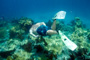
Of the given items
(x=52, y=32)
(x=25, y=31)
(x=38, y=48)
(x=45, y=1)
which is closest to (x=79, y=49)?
(x=52, y=32)

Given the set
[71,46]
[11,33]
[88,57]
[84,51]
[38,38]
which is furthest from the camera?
[11,33]

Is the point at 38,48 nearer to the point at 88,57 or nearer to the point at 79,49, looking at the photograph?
the point at 79,49

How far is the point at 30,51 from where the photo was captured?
5426 mm

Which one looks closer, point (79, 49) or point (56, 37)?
point (79, 49)

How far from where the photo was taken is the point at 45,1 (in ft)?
385

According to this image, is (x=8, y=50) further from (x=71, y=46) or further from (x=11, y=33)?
(x=71, y=46)

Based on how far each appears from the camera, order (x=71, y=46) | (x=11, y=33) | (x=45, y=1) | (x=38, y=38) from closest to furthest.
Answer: (x=71, y=46), (x=38, y=38), (x=11, y=33), (x=45, y=1)

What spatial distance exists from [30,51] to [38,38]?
35.6 inches

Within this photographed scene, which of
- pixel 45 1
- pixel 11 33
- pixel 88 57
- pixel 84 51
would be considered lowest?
pixel 88 57

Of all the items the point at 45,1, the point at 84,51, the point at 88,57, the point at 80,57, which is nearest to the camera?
the point at 88,57

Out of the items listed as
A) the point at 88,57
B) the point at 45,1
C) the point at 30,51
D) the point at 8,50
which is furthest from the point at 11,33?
the point at 45,1

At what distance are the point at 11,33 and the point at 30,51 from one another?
4.29 m

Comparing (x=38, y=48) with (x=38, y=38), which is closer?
(x=38, y=48)

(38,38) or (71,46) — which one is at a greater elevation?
(38,38)
